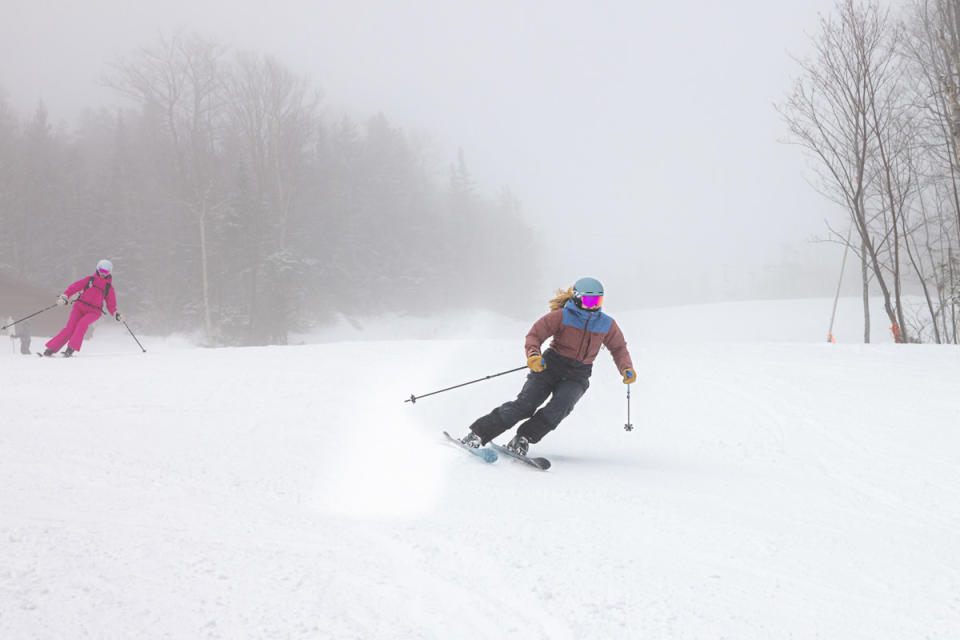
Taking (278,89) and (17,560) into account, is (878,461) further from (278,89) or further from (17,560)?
(278,89)

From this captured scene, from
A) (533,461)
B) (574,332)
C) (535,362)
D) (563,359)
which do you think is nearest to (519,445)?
(533,461)

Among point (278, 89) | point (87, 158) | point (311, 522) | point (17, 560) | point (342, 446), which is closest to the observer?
point (17, 560)

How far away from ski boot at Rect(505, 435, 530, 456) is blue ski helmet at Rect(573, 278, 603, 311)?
1371 mm

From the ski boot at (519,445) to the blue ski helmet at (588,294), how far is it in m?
1.37

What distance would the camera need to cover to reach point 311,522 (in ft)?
9.44

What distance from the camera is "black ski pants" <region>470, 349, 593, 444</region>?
195 inches

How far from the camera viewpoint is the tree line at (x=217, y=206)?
27.0m

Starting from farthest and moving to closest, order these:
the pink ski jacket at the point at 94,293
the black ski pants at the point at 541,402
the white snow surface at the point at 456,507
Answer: the pink ski jacket at the point at 94,293, the black ski pants at the point at 541,402, the white snow surface at the point at 456,507

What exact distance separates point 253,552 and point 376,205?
41.4 meters

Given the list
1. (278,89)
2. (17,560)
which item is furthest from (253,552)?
(278,89)

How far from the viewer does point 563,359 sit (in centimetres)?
526

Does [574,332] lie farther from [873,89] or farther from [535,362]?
[873,89]

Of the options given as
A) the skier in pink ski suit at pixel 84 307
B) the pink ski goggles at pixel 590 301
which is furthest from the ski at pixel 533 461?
the skier in pink ski suit at pixel 84 307

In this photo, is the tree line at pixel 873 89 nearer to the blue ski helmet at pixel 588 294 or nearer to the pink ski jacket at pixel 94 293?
the blue ski helmet at pixel 588 294
